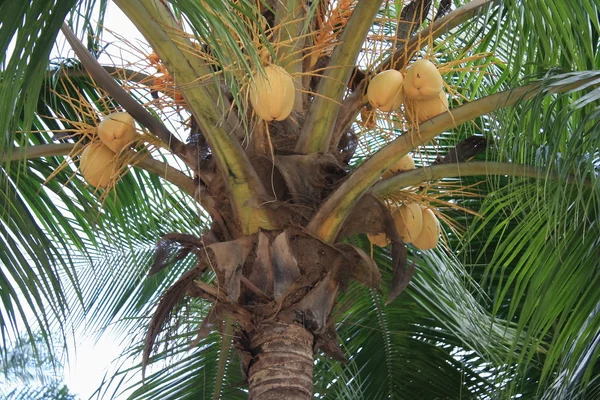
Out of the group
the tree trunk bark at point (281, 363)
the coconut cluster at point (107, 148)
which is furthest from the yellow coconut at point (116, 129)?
the tree trunk bark at point (281, 363)

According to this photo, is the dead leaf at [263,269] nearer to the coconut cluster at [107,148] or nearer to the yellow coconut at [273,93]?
the yellow coconut at [273,93]

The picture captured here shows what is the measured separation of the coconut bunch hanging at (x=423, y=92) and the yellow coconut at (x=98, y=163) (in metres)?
0.86

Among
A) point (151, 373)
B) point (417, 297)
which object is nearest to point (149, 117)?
point (151, 373)

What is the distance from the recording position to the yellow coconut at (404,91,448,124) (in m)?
2.36

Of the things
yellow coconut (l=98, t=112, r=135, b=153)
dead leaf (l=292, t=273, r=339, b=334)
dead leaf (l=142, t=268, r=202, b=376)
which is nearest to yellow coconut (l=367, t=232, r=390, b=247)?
dead leaf (l=292, t=273, r=339, b=334)

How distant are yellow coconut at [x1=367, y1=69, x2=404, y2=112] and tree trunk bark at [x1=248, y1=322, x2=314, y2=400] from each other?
25.3 inches

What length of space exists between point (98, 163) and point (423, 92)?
94 centimetres

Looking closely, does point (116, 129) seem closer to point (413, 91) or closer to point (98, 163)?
point (98, 163)

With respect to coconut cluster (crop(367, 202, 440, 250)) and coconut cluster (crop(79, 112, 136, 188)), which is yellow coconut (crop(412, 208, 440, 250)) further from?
coconut cluster (crop(79, 112, 136, 188))

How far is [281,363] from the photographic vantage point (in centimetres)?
227

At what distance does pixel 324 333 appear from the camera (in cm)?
245

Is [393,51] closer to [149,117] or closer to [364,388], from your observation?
[149,117]

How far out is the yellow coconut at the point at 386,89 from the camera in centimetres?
236

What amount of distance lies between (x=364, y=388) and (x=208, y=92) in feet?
8.34
